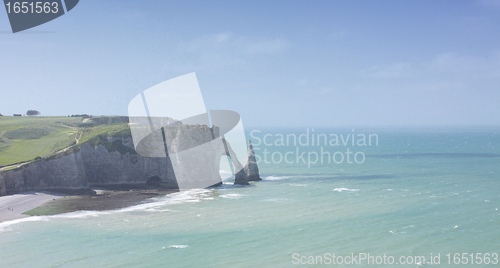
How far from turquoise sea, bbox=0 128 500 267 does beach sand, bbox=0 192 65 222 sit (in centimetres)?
305

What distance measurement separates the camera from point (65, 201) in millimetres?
47438

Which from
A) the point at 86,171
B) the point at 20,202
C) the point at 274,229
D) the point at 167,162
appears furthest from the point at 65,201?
the point at 274,229

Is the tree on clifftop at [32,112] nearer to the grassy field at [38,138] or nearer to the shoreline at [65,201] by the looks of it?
the grassy field at [38,138]

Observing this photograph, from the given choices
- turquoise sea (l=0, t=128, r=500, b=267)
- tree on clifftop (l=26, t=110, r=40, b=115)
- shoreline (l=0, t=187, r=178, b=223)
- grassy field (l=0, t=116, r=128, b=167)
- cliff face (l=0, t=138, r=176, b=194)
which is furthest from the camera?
tree on clifftop (l=26, t=110, r=40, b=115)

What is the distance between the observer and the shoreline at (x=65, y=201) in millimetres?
41112

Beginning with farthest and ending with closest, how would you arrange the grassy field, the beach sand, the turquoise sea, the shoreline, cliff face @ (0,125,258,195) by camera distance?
1. cliff face @ (0,125,258,195)
2. the grassy field
3. the shoreline
4. the beach sand
5. the turquoise sea

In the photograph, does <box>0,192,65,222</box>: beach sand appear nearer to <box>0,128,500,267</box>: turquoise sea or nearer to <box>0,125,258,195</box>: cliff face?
<box>0,128,500,267</box>: turquoise sea

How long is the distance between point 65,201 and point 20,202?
5.17 metres

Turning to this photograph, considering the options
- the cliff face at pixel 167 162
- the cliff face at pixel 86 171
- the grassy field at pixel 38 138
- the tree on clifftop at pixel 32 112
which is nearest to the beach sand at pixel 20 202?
the cliff face at pixel 86 171

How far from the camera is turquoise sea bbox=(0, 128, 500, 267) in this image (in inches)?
1074

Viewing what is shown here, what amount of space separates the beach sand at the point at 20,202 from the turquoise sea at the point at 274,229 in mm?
3053

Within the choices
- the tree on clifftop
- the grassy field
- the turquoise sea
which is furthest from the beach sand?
the tree on clifftop

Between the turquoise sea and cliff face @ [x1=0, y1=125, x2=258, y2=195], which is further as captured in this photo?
cliff face @ [x1=0, y1=125, x2=258, y2=195]

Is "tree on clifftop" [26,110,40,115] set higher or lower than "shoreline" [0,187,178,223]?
higher
